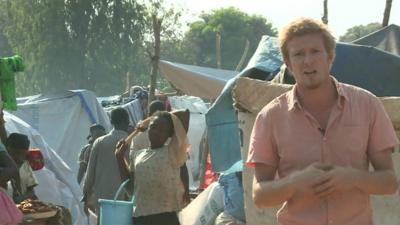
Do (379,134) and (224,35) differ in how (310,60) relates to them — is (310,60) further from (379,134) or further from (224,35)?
(224,35)

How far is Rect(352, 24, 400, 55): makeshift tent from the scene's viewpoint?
7645 millimetres

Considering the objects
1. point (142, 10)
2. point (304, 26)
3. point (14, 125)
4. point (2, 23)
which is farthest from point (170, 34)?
point (304, 26)

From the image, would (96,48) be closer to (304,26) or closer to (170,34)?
(170,34)

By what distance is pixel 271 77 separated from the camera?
6.01m

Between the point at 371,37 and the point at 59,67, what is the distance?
129ft

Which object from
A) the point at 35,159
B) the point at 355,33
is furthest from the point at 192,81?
the point at 355,33

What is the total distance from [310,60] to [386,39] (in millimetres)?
4819

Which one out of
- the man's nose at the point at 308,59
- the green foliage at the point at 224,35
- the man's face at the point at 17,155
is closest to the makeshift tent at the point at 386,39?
the man's face at the point at 17,155

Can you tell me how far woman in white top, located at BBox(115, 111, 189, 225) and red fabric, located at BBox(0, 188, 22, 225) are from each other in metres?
1.53

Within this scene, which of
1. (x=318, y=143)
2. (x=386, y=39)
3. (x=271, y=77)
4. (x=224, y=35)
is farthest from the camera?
(x=224, y=35)

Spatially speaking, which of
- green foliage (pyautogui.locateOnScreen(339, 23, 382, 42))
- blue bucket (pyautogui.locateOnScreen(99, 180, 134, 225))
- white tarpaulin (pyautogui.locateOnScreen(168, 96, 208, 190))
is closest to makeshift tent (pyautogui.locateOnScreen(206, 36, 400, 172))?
blue bucket (pyautogui.locateOnScreen(99, 180, 134, 225))

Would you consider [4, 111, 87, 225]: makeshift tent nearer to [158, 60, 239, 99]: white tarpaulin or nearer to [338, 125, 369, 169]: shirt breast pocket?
[158, 60, 239, 99]: white tarpaulin

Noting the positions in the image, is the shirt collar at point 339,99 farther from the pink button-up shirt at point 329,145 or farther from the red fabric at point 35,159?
the red fabric at point 35,159

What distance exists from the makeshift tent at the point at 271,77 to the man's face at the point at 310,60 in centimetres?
272
